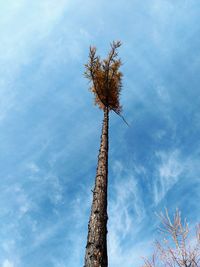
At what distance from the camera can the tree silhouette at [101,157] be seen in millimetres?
4762

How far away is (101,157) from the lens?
7.96 meters

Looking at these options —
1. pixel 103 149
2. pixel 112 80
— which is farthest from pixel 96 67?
pixel 103 149

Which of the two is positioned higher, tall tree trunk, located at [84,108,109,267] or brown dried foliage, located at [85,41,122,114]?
brown dried foliage, located at [85,41,122,114]

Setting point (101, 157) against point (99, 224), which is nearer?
point (99, 224)

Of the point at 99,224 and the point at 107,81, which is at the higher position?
the point at 107,81

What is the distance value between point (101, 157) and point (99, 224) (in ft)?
9.34

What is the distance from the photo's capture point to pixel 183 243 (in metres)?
8.04

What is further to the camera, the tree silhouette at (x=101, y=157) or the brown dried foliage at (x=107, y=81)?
the brown dried foliage at (x=107, y=81)

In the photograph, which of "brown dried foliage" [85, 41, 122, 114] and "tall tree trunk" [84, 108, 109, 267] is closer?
"tall tree trunk" [84, 108, 109, 267]

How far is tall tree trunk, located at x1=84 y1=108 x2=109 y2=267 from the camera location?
15.1 ft

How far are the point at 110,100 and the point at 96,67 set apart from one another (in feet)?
5.90

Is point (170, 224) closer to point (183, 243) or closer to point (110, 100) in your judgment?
point (183, 243)

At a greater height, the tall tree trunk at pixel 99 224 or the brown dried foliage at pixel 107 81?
the brown dried foliage at pixel 107 81

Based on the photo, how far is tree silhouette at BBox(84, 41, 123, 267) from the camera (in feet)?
15.6
